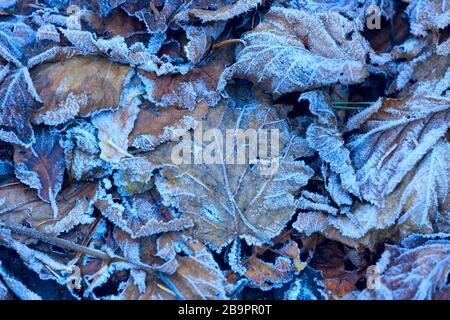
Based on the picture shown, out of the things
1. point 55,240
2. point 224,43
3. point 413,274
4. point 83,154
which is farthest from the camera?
point 224,43

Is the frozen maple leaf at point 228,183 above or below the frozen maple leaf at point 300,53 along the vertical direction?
below

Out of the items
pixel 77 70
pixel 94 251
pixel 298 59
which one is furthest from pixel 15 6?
pixel 298 59

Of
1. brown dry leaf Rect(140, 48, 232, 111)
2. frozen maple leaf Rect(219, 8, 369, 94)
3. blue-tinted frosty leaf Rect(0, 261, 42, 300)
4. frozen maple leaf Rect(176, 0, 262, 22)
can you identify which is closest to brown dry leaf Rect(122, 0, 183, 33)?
frozen maple leaf Rect(176, 0, 262, 22)

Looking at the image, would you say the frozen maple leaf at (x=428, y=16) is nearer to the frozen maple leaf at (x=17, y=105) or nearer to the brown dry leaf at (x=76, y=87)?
the brown dry leaf at (x=76, y=87)

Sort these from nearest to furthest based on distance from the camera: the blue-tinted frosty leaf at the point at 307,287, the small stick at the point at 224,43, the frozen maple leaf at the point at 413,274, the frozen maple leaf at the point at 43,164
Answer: the frozen maple leaf at the point at 413,274, the blue-tinted frosty leaf at the point at 307,287, the frozen maple leaf at the point at 43,164, the small stick at the point at 224,43

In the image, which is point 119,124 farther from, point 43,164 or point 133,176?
point 43,164

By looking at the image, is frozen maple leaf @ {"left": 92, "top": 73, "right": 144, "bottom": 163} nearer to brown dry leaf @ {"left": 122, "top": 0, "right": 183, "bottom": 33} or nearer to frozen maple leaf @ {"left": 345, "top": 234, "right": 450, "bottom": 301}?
brown dry leaf @ {"left": 122, "top": 0, "right": 183, "bottom": 33}

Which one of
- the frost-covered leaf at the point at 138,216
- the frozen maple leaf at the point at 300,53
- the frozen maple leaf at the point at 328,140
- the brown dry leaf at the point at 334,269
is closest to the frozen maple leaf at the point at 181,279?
the frost-covered leaf at the point at 138,216

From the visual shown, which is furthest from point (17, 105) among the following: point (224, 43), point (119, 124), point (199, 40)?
point (224, 43)
